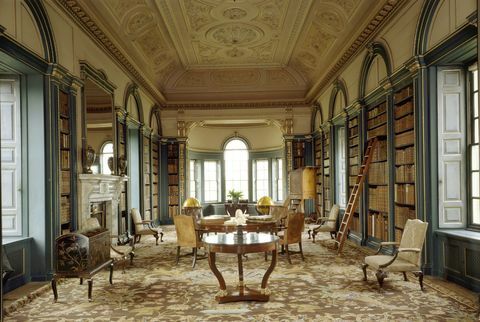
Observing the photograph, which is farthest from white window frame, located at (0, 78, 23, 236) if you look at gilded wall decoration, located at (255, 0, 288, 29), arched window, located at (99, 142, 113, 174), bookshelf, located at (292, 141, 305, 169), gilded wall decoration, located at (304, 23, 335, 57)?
bookshelf, located at (292, 141, 305, 169)

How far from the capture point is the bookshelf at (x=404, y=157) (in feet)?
22.3

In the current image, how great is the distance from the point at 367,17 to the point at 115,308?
6761mm

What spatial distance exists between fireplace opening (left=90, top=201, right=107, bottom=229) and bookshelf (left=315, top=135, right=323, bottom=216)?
7.25m

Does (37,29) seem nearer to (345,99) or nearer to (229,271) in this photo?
(229,271)

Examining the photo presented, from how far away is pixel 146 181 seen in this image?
509 inches

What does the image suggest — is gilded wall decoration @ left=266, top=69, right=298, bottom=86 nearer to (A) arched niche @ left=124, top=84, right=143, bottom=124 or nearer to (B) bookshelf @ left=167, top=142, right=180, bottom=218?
(B) bookshelf @ left=167, top=142, right=180, bottom=218

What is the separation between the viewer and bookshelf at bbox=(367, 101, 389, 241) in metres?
8.11

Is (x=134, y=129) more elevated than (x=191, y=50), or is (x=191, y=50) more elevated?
(x=191, y=50)

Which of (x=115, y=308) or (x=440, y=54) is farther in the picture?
(x=440, y=54)

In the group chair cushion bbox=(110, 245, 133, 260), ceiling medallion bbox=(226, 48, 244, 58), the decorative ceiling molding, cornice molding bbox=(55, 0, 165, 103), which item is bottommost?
chair cushion bbox=(110, 245, 133, 260)

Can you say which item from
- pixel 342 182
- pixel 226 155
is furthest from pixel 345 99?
pixel 226 155

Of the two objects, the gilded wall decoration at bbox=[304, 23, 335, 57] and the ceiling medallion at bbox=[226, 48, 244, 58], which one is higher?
the ceiling medallion at bbox=[226, 48, 244, 58]

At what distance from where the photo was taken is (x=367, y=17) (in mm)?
8172

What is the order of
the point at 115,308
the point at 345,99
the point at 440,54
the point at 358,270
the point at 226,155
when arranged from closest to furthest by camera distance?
the point at 115,308
the point at 440,54
the point at 358,270
the point at 345,99
the point at 226,155
